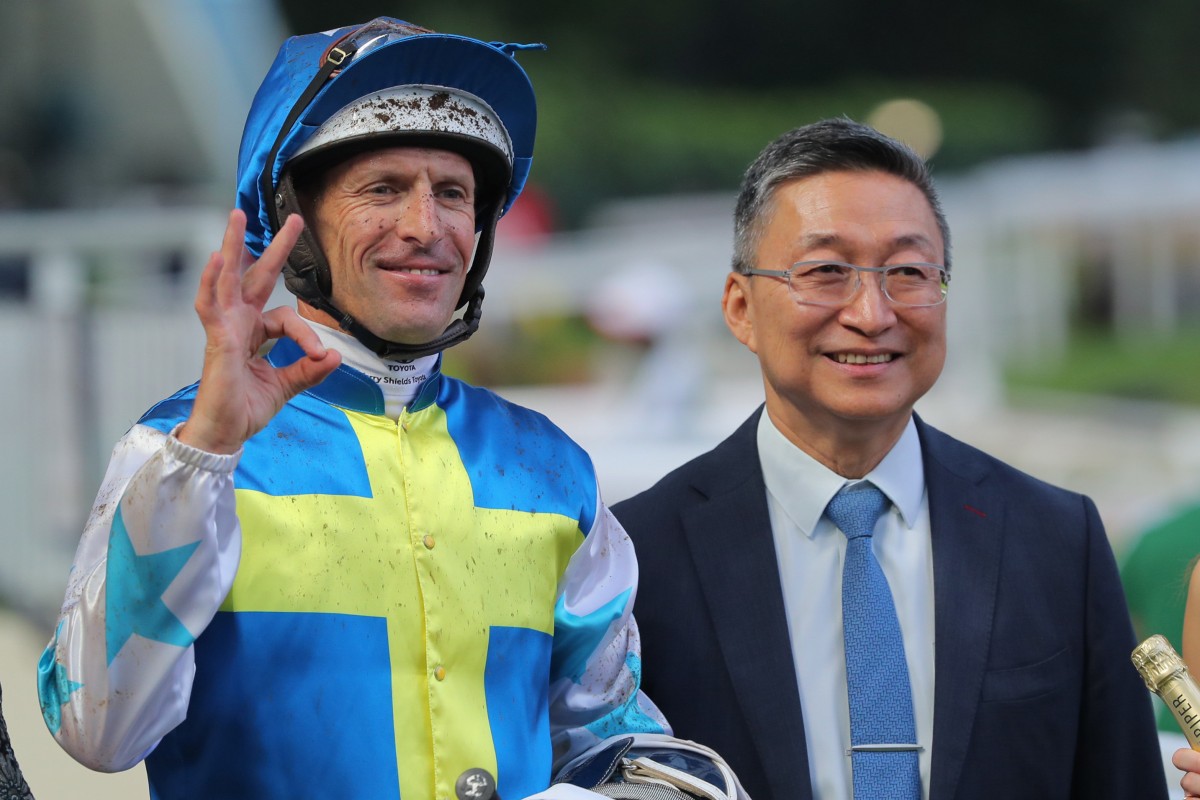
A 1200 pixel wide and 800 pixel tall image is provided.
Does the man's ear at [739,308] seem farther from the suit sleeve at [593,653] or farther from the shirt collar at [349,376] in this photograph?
the shirt collar at [349,376]

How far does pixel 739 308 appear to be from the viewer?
3143 millimetres

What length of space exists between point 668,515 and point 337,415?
0.88 m

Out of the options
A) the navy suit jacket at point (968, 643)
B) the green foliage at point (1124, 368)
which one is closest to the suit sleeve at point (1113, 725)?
the navy suit jacket at point (968, 643)

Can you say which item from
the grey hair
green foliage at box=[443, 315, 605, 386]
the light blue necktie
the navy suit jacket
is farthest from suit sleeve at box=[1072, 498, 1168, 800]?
green foliage at box=[443, 315, 605, 386]

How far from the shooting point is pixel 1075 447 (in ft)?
50.7

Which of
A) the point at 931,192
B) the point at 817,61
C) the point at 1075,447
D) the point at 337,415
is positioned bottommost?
the point at 1075,447

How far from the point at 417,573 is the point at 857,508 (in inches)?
37.3

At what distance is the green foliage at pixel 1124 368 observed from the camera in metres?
18.8

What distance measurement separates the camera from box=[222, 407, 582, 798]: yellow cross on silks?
2213mm

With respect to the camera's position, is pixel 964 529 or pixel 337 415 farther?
pixel 964 529

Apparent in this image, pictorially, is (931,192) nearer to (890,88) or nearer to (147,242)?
(147,242)

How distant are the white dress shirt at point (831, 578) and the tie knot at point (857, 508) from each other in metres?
0.01

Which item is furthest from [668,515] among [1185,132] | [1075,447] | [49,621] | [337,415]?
[1185,132]

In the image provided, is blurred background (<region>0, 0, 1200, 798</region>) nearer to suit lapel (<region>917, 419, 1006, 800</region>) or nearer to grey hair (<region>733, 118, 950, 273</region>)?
suit lapel (<region>917, 419, 1006, 800</region>)
